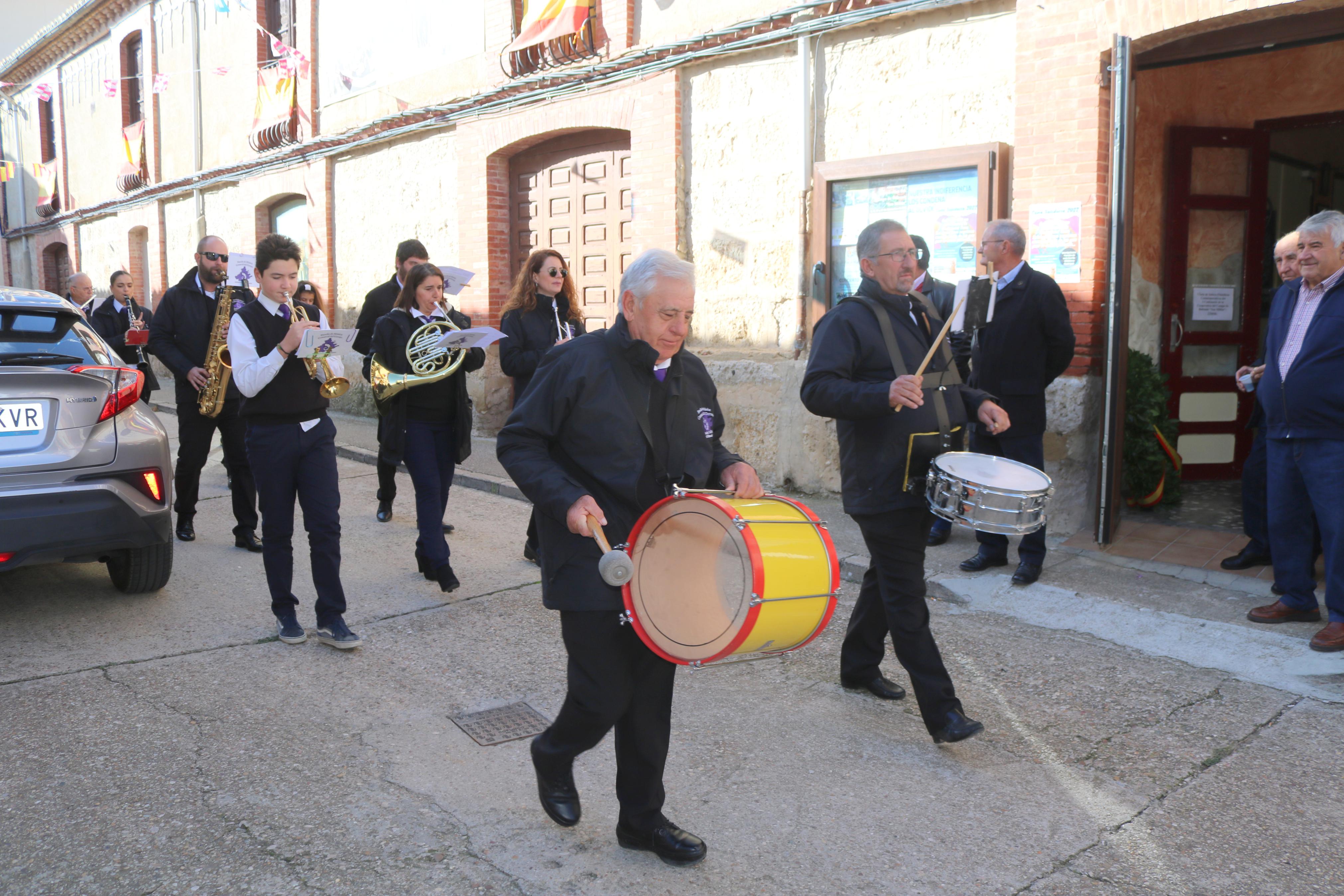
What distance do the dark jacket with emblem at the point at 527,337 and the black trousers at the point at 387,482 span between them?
5.26ft

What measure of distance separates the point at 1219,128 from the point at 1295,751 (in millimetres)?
5615

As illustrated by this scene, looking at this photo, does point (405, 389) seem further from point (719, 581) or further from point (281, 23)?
point (281, 23)

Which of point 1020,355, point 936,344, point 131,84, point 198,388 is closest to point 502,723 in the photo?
point 936,344

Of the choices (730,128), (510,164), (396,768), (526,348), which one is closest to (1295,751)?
(396,768)

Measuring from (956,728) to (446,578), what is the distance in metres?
3.01

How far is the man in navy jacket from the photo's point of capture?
4688 mm

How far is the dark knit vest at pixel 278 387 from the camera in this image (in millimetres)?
4656

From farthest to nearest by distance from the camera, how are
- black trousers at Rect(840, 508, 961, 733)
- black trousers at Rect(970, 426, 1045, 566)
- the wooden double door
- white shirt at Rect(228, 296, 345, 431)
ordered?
the wooden double door, black trousers at Rect(970, 426, 1045, 566), white shirt at Rect(228, 296, 345, 431), black trousers at Rect(840, 508, 961, 733)

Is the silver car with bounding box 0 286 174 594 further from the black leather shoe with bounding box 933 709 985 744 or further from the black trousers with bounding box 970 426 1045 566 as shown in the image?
the black trousers with bounding box 970 426 1045 566

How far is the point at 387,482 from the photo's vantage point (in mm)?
7520

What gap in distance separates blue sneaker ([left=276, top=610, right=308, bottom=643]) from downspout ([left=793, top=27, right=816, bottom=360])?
4.67 metres

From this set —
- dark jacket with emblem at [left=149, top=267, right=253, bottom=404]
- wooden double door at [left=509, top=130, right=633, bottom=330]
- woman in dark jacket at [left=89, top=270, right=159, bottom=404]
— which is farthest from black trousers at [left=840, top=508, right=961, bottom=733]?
woman in dark jacket at [left=89, top=270, right=159, bottom=404]

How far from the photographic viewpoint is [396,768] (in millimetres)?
3557

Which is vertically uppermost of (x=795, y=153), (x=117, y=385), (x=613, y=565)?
(x=795, y=153)
